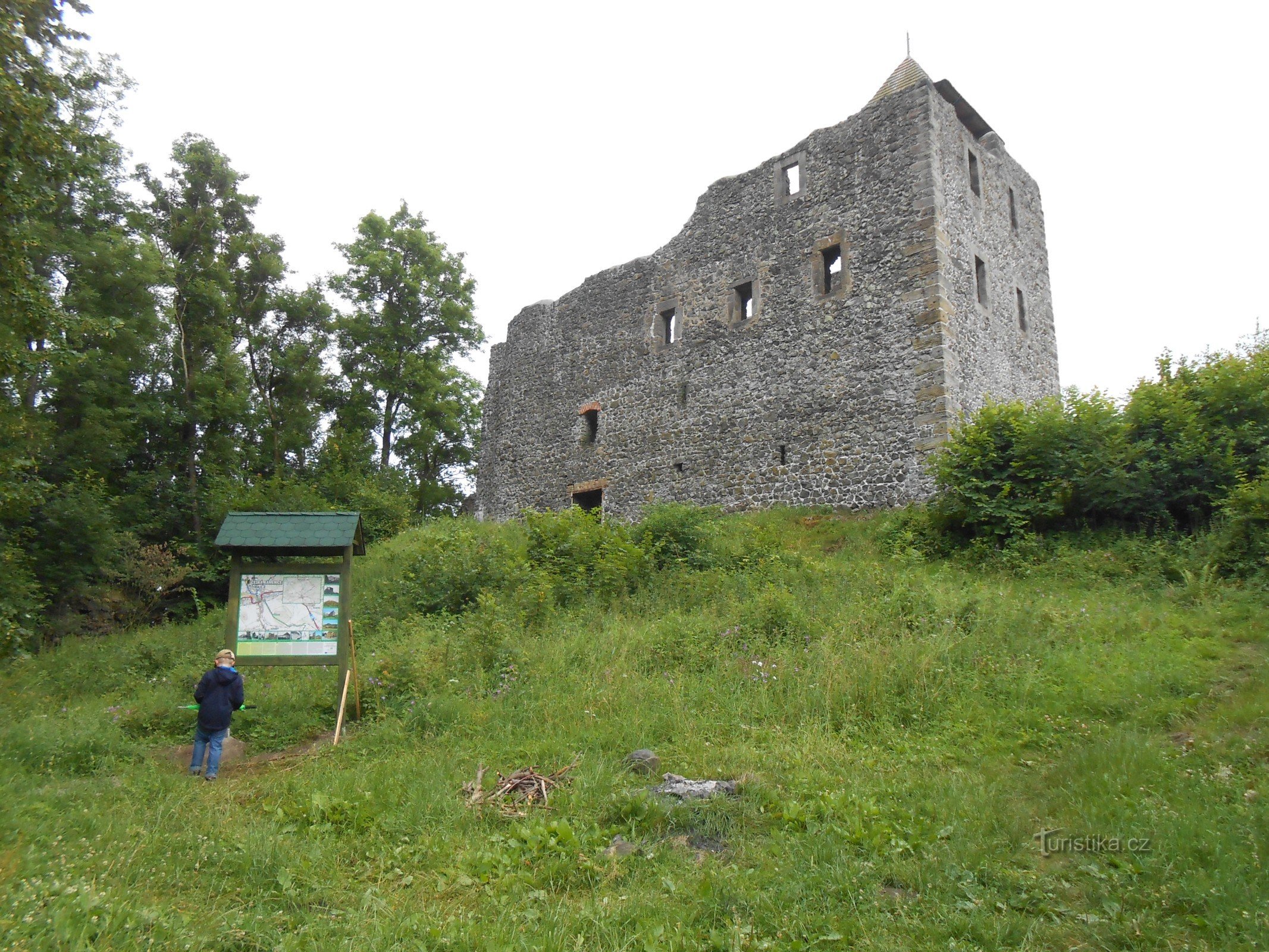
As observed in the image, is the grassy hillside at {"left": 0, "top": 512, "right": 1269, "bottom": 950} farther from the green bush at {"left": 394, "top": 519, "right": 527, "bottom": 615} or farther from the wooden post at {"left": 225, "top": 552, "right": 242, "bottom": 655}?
the wooden post at {"left": 225, "top": 552, "right": 242, "bottom": 655}

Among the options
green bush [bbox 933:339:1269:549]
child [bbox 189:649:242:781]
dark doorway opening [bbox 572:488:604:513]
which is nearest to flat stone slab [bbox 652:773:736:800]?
child [bbox 189:649:242:781]

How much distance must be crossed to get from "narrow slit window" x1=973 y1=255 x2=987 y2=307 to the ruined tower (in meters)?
0.05

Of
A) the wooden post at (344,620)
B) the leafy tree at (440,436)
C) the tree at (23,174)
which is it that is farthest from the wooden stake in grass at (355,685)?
the leafy tree at (440,436)

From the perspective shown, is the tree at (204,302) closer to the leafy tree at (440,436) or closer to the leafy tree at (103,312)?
the leafy tree at (103,312)

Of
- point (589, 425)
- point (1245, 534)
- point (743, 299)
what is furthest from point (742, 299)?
point (1245, 534)

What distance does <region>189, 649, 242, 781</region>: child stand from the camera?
23.2 ft

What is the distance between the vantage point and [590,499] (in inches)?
781

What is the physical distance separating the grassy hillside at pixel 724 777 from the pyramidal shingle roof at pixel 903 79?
9.61m

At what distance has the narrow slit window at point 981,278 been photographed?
50.4 ft

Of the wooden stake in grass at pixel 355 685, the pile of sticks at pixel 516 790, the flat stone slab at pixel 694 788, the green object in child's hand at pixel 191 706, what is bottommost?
the pile of sticks at pixel 516 790

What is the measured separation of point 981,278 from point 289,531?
13531 millimetres

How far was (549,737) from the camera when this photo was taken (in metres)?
6.84

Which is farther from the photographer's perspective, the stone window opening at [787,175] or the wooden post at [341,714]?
the stone window opening at [787,175]

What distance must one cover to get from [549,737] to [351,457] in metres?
20.1
